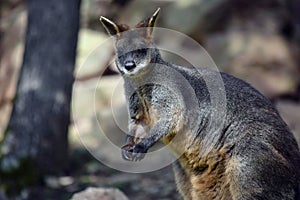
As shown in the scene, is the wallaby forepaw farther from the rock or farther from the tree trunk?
the tree trunk

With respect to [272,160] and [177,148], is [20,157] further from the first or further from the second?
[272,160]

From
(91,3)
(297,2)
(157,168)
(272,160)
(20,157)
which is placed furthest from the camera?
(91,3)

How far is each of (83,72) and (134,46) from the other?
28.8 ft

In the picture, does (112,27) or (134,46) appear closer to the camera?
(134,46)

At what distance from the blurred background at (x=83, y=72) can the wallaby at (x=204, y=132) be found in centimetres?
280

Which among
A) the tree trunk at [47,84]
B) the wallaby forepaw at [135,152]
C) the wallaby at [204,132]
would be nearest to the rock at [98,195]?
the wallaby at [204,132]

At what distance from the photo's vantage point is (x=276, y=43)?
14477mm

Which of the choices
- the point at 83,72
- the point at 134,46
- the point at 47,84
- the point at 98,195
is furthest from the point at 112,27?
the point at 83,72

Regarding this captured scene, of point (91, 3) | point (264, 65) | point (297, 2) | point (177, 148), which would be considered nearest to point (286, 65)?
point (264, 65)

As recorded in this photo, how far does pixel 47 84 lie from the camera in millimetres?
10961

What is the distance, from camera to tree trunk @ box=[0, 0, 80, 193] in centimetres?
1082

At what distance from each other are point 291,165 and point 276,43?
8.73 meters

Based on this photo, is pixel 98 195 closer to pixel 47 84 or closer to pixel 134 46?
pixel 134 46

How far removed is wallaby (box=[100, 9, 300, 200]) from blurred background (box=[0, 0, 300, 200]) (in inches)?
110
